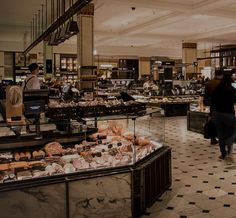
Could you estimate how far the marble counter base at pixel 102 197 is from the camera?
11.4 feet

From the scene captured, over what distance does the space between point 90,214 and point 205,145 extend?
523 cm

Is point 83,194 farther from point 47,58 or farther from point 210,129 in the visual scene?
point 47,58

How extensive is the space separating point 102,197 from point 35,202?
28.1 inches

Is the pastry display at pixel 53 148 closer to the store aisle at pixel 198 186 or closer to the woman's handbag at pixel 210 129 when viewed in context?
the store aisle at pixel 198 186

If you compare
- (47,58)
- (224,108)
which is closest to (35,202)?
(224,108)

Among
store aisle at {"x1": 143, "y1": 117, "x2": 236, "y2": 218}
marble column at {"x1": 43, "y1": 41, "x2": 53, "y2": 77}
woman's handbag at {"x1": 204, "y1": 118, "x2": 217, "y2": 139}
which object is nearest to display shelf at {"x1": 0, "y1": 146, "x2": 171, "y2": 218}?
store aisle at {"x1": 143, "y1": 117, "x2": 236, "y2": 218}

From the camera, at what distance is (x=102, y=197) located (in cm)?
359

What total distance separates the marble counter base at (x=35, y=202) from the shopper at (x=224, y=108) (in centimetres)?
402

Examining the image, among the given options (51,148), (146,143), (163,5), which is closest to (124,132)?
(146,143)

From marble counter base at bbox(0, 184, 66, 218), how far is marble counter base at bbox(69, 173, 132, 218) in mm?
123

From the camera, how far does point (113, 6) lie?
36.4 feet

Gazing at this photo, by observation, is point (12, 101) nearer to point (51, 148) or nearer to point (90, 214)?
point (51, 148)

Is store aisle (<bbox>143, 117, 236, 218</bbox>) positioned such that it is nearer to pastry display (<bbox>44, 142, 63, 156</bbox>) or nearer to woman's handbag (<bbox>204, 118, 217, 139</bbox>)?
woman's handbag (<bbox>204, 118, 217, 139</bbox>)

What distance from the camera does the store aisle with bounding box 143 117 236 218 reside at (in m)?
4.24
